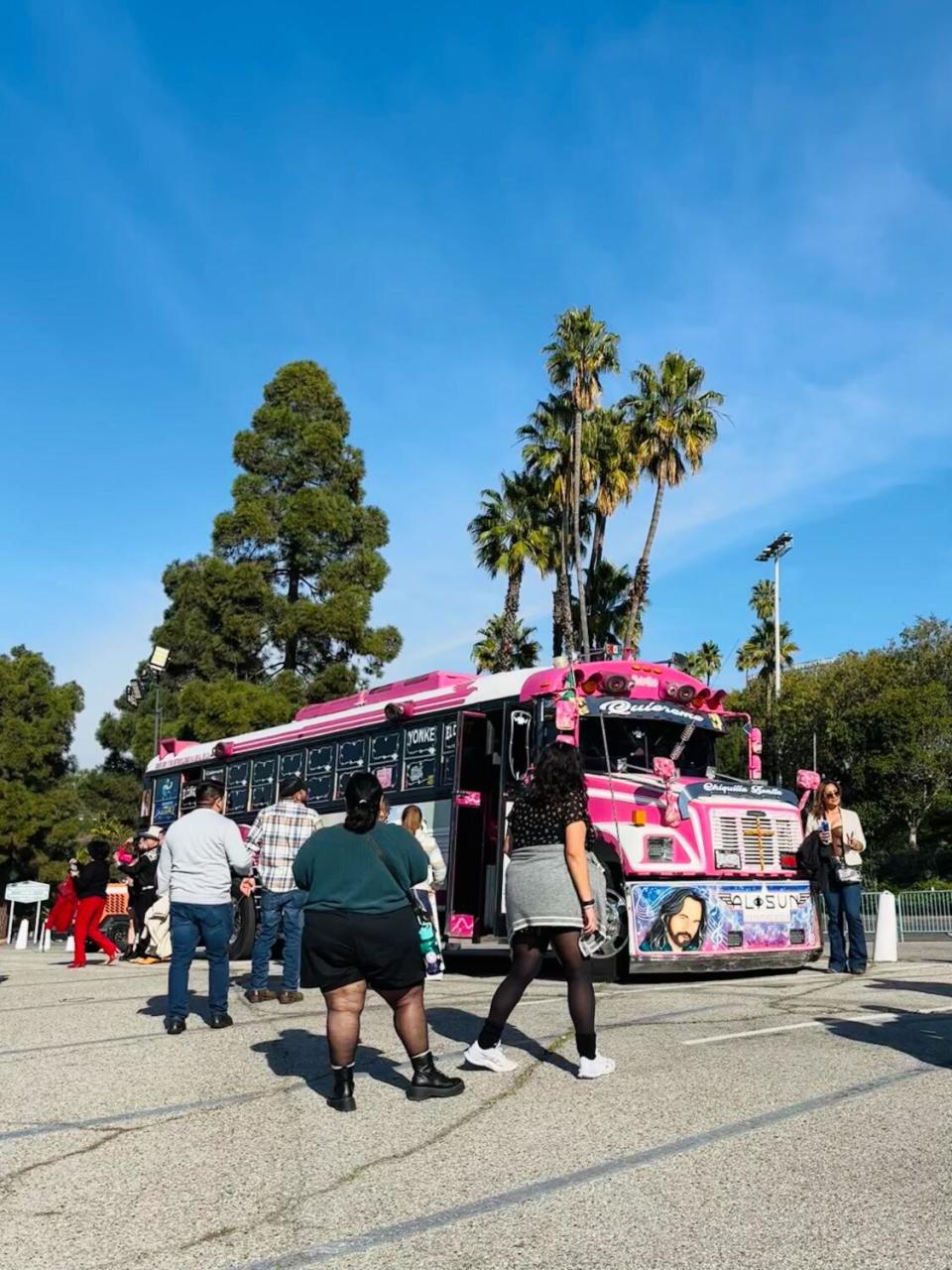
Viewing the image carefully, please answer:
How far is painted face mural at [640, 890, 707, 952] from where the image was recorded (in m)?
11.3

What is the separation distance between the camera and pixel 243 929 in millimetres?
15281

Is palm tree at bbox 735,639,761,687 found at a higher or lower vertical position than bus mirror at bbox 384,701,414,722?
higher

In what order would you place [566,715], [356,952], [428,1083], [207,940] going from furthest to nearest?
[566,715], [207,940], [428,1083], [356,952]

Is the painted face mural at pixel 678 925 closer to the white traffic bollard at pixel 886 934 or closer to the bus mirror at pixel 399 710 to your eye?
the white traffic bollard at pixel 886 934

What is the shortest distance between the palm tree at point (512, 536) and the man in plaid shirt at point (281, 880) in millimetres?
26726

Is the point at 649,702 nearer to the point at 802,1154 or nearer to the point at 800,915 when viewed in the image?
the point at 800,915

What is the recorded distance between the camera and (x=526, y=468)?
37.4 m

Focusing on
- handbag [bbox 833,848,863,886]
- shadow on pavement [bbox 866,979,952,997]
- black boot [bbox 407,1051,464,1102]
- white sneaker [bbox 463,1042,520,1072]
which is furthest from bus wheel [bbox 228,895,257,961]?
black boot [bbox 407,1051,464,1102]

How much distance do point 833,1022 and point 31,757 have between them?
3630 centimetres

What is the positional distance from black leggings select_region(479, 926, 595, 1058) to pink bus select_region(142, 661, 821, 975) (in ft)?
15.2

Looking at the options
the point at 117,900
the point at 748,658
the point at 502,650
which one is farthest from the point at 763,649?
the point at 117,900

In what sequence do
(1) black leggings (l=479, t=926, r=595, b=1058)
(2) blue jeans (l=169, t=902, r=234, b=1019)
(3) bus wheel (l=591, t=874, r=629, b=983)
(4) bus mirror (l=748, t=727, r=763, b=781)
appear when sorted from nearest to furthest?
(1) black leggings (l=479, t=926, r=595, b=1058) < (2) blue jeans (l=169, t=902, r=234, b=1019) < (3) bus wheel (l=591, t=874, r=629, b=983) < (4) bus mirror (l=748, t=727, r=763, b=781)

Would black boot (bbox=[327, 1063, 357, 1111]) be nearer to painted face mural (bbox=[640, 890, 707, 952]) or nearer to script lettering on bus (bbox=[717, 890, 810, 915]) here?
painted face mural (bbox=[640, 890, 707, 952])

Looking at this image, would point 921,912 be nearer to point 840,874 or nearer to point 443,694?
point 840,874
